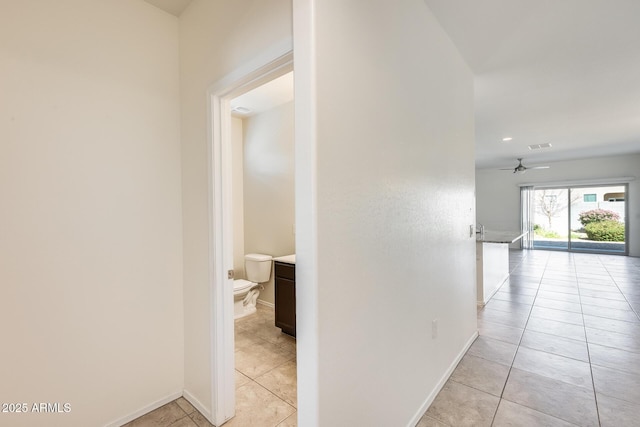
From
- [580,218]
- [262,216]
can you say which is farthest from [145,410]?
[580,218]

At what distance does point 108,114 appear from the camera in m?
1.70

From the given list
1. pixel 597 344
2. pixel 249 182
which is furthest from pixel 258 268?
pixel 597 344

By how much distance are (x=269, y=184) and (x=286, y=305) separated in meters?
1.62

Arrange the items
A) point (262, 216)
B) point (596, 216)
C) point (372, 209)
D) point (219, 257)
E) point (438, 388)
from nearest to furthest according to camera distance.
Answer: point (372, 209), point (219, 257), point (438, 388), point (262, 216), point (596, 216)

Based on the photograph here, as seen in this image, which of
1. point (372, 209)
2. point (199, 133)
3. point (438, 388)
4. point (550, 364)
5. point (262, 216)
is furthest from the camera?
point (262, 216)

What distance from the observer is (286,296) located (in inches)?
109

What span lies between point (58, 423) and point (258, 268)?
7.25 feet

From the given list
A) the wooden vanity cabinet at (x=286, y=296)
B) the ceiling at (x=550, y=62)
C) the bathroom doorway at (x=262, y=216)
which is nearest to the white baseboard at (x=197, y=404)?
the bathroom doorway at (x=262, y=216)

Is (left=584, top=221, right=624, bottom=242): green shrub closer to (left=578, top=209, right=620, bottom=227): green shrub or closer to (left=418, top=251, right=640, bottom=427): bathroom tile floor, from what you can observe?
(left=578, top=209, right=620, bottom=227): green shrub

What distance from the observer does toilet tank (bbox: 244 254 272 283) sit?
358 cm

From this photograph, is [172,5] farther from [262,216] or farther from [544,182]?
[544,182]

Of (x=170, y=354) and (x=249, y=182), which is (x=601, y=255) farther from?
(x=170, y=354)

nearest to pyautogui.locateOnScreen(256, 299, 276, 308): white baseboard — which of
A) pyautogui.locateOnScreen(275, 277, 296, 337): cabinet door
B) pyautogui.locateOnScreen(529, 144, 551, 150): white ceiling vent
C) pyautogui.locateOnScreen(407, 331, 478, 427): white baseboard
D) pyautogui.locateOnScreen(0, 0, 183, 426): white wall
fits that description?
pyautogui.locateOnScreen(275, 277, 296, 337): cabinet door

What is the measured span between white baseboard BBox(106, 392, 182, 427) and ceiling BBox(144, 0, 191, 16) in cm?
262
